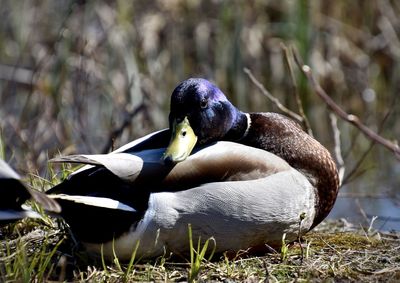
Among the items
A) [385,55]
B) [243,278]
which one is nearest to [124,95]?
[385,55]

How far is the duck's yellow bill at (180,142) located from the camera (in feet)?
13.0

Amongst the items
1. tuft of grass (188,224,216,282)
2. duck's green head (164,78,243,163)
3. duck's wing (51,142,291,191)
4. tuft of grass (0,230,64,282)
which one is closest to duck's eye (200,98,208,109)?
duck's green head (164,78,243,163)

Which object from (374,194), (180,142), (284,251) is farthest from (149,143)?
(374,194)

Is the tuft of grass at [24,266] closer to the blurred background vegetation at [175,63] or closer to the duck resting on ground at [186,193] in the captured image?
the duck resting on ground at [186,193]

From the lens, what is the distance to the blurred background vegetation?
23.7ft

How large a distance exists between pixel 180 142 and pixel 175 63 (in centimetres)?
451

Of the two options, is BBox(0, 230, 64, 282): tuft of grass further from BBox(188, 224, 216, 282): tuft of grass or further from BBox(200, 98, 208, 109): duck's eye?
BBox(200, 98, 208, 109): duck's eye

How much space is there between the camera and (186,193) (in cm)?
390

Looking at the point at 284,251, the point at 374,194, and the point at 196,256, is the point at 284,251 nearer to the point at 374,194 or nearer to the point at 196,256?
the point at 196,256

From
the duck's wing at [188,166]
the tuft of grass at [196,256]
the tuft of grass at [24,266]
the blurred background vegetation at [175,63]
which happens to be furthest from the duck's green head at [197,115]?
the blurred background vegetation at [175,63]

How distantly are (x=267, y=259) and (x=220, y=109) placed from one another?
84 centimetres

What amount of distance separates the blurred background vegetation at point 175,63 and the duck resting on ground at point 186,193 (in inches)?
89.3

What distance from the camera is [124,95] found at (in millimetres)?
7938

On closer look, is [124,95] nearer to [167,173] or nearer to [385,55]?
[385,55]
